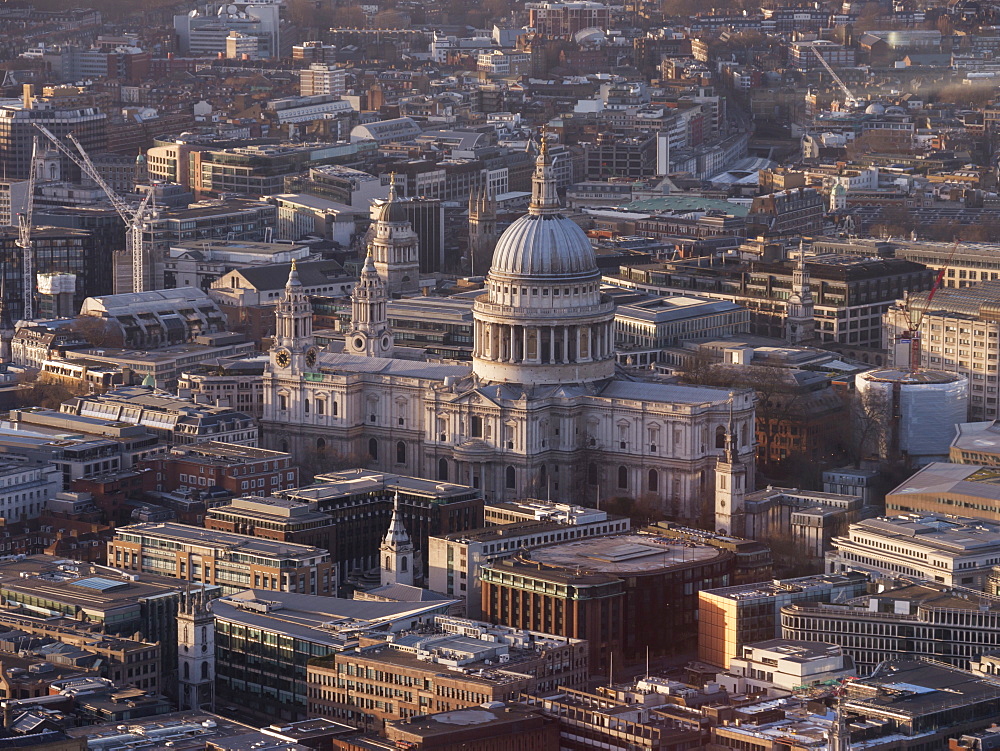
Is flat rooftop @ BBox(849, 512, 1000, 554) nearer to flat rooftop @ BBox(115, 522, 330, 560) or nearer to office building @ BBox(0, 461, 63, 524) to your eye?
flat rooftop @ BBox(115, 522, 330, 560)

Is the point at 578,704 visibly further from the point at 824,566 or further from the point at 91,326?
the point at 91,326

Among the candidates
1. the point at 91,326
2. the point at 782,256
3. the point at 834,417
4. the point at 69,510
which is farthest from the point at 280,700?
the point at 782,256

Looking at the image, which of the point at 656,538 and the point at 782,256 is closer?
the point at 656,538

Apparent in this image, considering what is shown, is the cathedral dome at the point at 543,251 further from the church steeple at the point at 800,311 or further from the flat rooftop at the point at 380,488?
the church steeple at the point at 800,311

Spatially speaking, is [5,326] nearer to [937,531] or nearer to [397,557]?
[397,557]

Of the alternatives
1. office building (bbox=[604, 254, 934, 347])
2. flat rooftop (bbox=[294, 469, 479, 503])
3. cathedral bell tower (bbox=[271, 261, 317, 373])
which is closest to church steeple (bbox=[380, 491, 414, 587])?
flat rooftop (bbox=[294, 469, 479, 503])

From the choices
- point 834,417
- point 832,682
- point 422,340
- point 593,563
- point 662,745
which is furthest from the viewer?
point 422,340

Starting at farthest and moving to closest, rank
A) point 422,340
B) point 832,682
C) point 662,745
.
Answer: point 422,340
point 832,682
point 662,745
